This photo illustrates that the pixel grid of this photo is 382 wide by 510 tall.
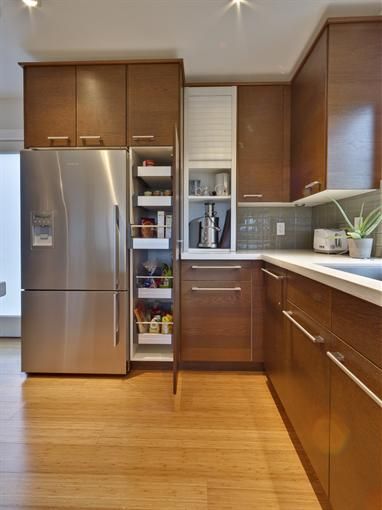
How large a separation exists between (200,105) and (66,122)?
1.04 m

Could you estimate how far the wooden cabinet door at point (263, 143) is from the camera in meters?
2.42

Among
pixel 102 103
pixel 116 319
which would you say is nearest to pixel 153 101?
pixel 102 103

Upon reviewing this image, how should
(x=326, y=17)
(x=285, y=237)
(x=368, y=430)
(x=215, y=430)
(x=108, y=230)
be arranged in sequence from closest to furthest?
1. (x=368, y=430)
2. (x=215, y=430)
3. (x=326, y=17)
4. (x=108, y=230)
5. (x=285, y=237)

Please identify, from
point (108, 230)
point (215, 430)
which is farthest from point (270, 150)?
point (215, 430)

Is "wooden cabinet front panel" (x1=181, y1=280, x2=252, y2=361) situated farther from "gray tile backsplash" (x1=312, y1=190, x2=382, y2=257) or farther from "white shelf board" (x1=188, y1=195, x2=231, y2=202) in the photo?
"gray tile backsplash" (x1=312, y1=190, x2=382, y2=257)

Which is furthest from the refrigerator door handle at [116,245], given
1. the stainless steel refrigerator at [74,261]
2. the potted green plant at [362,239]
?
the potted green plant at [362,239]

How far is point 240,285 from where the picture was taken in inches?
85.0

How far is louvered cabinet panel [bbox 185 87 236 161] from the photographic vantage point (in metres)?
2.39

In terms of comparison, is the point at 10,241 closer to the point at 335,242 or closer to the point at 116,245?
the point at 116,245

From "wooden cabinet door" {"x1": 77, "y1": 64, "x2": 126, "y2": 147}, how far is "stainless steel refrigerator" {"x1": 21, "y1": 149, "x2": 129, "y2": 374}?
17cm

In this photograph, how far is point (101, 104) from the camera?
217cm

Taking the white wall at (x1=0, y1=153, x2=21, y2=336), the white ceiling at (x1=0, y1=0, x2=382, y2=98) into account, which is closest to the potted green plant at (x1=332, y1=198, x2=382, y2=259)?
the white ceiling at (x1=0, y1=0, x2=382, y2=98)

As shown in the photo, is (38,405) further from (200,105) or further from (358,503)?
(200,105)

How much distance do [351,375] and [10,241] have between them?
3.20m
